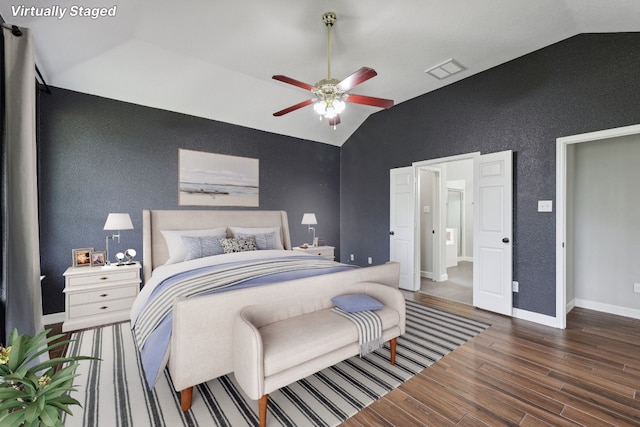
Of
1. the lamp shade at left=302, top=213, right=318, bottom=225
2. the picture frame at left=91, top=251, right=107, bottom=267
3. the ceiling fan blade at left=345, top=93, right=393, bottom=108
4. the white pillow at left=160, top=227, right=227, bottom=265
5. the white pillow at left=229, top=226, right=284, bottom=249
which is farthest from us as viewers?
the lamp shade at left=302, top=213, right=318, bottom=225

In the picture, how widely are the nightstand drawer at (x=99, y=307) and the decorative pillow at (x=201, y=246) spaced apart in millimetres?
840

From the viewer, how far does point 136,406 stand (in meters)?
1.93

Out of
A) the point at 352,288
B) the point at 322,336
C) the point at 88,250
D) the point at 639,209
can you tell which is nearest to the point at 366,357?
the point at 352,288

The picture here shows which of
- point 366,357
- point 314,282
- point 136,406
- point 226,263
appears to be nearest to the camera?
point 136,406

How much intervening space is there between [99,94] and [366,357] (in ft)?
14.3

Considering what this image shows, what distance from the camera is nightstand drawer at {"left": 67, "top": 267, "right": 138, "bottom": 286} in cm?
314

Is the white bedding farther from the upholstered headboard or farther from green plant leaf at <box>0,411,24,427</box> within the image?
green plant leaf at <box>0,411,24,427</box>

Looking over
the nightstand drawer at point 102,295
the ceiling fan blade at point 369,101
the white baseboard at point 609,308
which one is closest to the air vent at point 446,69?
the ceiling fan blade at point 369,101

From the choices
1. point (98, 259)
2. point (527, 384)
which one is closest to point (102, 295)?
point (98, 259)

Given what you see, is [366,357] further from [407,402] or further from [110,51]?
[110,51]

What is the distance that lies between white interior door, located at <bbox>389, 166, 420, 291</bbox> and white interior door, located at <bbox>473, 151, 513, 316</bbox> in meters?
1.00

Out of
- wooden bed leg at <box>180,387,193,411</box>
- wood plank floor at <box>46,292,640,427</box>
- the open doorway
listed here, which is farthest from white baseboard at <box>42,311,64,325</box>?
the open doorway

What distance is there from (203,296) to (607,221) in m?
4.97

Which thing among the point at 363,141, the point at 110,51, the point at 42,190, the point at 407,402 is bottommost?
the point at 407,402
